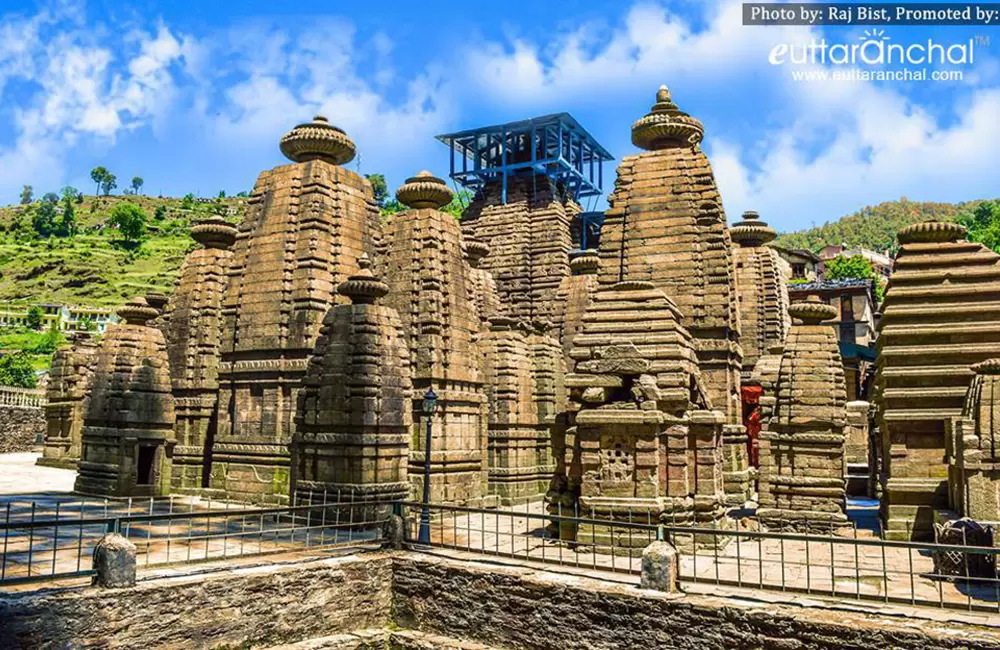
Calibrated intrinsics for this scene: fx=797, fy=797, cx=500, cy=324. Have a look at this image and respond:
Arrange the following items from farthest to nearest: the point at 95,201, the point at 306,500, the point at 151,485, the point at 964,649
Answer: the point at 95,201 → the point at 151,485 → the point at 306,500 → the point at 964,649

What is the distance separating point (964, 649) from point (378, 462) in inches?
455

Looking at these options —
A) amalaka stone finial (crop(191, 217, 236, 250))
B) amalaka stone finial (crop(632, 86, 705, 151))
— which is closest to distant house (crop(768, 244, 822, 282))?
amalaka stone finial (crop(632, 86, 705, 151))

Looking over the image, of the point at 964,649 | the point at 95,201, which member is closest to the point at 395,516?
the point at 964,649

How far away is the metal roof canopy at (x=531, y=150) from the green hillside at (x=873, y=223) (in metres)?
95.6

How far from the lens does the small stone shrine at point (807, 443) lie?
18453 mm

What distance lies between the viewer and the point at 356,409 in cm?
1753

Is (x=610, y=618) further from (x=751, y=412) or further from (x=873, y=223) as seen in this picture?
(x=873, y=223)

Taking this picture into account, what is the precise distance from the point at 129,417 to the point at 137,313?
10.7 ft

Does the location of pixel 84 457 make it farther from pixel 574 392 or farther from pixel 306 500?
pixel 574 392

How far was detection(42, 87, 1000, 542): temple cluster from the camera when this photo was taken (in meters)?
15.8

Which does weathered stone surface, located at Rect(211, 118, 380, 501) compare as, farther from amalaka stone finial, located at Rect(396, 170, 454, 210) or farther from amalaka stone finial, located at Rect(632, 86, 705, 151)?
amalaka stone finial, located at Rect(632, 86, 705, 151)

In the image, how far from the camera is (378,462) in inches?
693

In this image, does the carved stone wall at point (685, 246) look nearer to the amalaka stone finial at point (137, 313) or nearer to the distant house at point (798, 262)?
the amalaka stone finial at point (137, 313)

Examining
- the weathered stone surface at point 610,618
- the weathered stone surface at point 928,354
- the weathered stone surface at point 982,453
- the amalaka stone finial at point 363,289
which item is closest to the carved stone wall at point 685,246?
the weathered stone surface at point 928,354
